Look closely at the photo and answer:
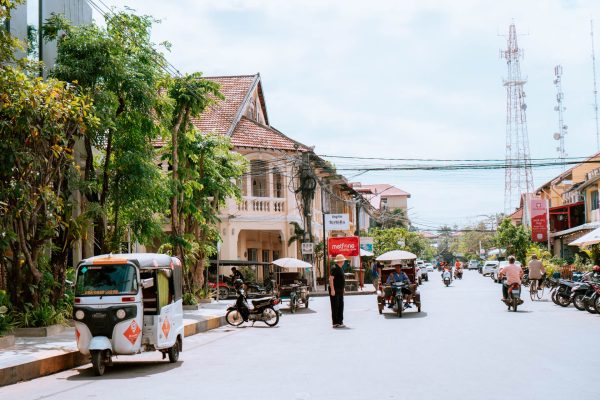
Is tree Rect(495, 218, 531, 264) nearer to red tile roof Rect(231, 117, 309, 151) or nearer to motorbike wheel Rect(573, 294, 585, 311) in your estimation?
red tile roof Rect(231, 117, 309, 151)

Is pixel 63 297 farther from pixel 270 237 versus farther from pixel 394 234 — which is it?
pixel 394 234

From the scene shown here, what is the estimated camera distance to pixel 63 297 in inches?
755

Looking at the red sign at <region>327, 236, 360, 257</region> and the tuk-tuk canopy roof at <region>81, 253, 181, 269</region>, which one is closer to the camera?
the tuk-tuk canopy roof at <region>81, 253, 181, 269</region>

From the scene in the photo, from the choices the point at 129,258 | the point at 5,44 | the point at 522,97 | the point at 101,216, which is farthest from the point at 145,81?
the point at 522,97

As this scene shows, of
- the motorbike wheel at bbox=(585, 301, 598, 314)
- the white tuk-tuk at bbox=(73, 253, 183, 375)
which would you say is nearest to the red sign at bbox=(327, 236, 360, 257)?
the motorbike wheel at bbox=(585, 301, 598, 314)

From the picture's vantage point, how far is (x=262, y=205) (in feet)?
133

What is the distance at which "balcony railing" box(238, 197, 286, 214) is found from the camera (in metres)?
40.1

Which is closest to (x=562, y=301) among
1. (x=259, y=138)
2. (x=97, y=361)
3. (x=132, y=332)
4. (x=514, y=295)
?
(x=514, y=295)

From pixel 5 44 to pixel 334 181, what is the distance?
129 feet

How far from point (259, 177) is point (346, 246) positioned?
707 centimetres

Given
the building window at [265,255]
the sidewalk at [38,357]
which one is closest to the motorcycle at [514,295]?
the sidewalk at [38,357]

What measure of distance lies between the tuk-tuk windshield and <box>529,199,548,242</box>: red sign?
57.7m

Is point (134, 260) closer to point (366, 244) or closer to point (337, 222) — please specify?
point (337, 222)

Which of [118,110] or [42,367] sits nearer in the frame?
[42,367]
